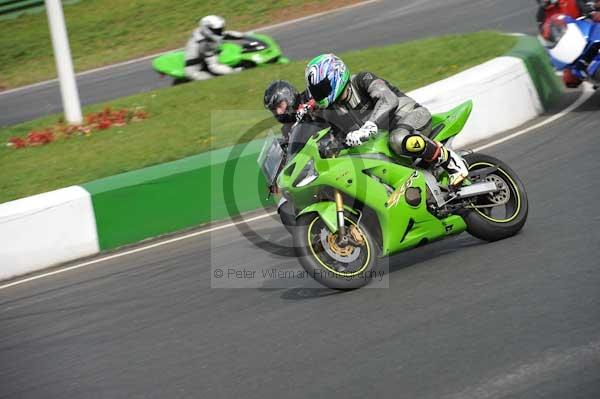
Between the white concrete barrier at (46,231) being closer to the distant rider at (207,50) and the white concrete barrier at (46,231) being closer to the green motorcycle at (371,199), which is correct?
the green motorcycle at (371,199)

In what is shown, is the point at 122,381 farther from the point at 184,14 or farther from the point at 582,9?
the point at 184,14

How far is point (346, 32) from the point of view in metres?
20.3

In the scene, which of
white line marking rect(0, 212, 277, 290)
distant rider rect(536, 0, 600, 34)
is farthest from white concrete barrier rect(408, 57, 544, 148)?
white line marking rect(0, 212, 277, 290)

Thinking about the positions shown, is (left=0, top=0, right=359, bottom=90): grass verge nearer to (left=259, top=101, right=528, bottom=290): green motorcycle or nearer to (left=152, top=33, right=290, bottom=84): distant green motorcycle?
(left=152, top=33, right=290, bottom=84): distant green motorcycle

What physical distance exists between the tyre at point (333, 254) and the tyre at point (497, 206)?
3.25 feet

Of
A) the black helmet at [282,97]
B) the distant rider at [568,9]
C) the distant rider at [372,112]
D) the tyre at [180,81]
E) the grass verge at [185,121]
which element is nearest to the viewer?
the distant rider at [372,112]

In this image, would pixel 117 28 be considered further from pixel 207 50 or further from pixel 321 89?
pixel 321 89

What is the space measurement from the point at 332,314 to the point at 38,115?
12743 millimetres

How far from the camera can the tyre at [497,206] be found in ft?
23.5

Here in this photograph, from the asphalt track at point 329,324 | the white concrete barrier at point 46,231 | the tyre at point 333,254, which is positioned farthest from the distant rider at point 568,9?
the white concrete barrier at point 46,231

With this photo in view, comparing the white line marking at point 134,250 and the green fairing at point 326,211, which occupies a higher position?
the green fairing at point 326,211

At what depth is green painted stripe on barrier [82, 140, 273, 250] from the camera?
364 inches

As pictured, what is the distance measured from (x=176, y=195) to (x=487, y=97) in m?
4.10

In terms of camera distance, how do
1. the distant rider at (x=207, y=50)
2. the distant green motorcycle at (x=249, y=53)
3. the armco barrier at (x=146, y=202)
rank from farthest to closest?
the distant rider at (x=207, y=50)
the distant green motorcycle at (x=249, y=53)
the armco barrier at (x=146, y=202)
